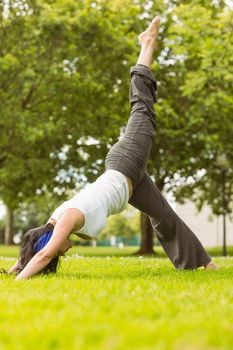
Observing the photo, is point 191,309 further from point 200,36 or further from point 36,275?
point 200,36

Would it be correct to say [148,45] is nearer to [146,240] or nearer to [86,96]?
[86,96]

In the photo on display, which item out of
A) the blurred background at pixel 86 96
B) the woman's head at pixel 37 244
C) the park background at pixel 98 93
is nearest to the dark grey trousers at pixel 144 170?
the woman's head at pixel 37 244

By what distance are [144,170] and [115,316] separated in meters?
4.46

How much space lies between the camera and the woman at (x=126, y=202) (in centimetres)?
707

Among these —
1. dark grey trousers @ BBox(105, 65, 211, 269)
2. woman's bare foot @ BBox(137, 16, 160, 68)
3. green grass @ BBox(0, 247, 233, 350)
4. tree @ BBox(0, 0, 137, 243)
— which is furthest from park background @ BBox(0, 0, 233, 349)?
green grass @ BBox(0, 247, 233, 350)

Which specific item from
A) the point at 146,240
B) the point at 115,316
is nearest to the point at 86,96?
the point at 146,240

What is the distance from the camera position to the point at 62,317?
3904mm

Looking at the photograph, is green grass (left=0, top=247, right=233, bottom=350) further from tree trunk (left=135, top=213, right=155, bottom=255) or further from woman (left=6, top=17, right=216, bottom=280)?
tree trunk (left=135, top=213, right=155, bottom=255)

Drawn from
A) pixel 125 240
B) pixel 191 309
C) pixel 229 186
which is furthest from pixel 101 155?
pixel 125 240

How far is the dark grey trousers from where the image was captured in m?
7.98

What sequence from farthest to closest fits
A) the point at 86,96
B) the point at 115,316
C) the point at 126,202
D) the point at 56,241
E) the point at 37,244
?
the point at 86,96 < the point at 126,202 < the point at 37,244 < the point at 56,241 < the point at 115,316

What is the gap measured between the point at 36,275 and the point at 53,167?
19.2 meters

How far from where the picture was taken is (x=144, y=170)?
27.2ft

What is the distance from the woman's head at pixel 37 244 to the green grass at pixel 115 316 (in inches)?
48.3
